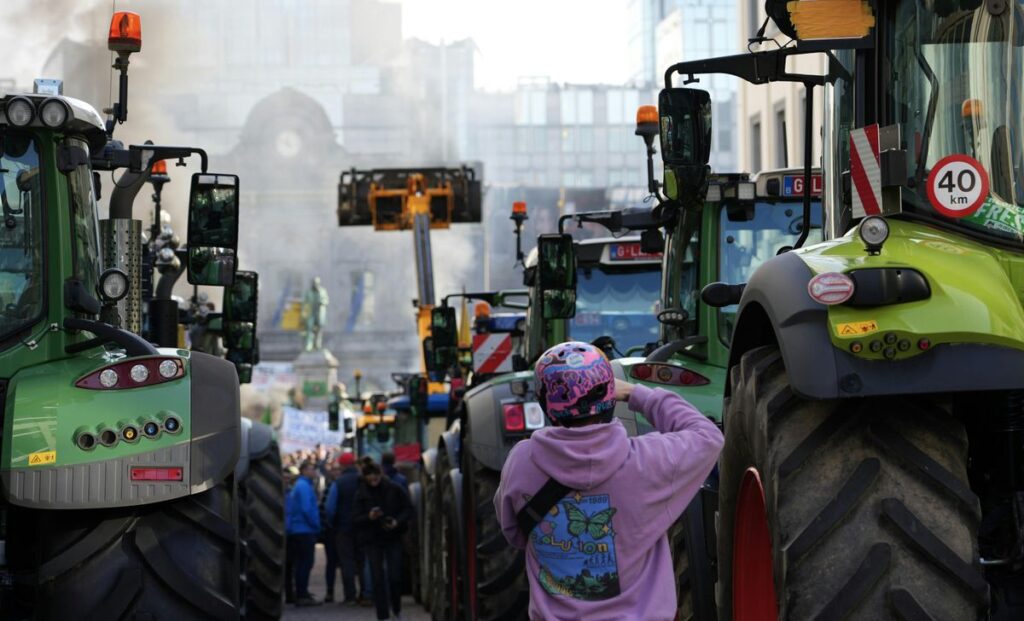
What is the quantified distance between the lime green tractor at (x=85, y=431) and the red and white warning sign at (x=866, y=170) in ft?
9.19

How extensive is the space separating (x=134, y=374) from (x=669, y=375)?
291 centimetres

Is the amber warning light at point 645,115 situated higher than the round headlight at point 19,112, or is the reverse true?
the amber warning light at point 645,115

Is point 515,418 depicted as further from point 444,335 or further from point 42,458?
point 444,335

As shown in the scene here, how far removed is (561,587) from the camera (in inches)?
212

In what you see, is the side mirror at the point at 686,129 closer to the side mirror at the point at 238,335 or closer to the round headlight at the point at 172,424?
the round headlight at the point at 172,424

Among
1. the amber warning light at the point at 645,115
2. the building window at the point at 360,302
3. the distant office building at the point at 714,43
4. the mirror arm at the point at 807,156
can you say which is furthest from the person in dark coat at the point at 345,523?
the distant office building at the point at 714,43

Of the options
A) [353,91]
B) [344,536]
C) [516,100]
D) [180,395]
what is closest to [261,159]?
[353,91]

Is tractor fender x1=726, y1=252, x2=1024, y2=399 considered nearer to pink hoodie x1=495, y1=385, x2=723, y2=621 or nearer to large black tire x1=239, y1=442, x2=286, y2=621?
pink hoodie x1=495, y1=385, x2=723, y2=621

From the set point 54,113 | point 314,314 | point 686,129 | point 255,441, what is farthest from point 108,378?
point 314,314

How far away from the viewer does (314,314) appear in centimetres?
8694

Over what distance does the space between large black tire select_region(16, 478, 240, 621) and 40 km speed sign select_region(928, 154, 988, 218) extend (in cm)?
315

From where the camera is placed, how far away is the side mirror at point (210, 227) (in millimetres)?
8734

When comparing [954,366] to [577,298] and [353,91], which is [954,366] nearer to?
[577,298]

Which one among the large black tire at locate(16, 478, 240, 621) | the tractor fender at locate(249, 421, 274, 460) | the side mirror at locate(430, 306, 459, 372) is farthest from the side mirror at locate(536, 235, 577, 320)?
the side mirror at locate(430, 306, 459, 372)
